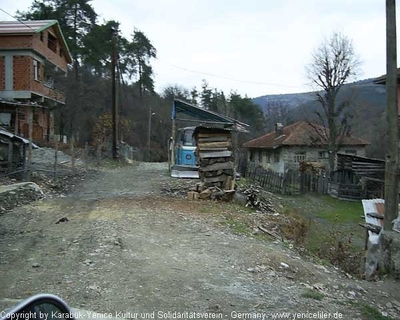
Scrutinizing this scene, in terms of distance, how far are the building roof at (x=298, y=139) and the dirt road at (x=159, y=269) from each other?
91.8ft

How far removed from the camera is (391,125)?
993 cm

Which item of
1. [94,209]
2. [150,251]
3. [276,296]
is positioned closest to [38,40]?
[94,209]

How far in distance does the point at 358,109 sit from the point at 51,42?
84.7 ft

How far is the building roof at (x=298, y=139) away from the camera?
3839cm

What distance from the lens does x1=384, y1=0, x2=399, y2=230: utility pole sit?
9750 mm

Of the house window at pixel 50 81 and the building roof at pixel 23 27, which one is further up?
the building roof at pixel 23 27

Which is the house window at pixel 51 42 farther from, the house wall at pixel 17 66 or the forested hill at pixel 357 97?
the forested hill at pixel 357 97

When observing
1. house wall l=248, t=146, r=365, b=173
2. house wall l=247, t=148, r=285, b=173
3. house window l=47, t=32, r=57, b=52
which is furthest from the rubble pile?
house wall l=247, t=148, r=285, b=173

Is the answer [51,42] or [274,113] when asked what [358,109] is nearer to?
[51,42]

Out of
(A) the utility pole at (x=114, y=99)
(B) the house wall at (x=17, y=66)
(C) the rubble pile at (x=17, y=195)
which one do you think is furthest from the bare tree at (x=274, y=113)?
(C) the rubble pile at (x=17, y=195)

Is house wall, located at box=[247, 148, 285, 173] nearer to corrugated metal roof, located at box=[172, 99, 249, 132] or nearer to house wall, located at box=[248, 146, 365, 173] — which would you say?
house wall, located at box=[248, 146, 365, 173]

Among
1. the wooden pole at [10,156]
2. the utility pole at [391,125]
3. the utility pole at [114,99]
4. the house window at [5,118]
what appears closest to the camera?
the utility pole at [391,125]

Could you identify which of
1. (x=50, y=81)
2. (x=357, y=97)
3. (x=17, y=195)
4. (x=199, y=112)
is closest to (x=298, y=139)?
(x=357, y=97)

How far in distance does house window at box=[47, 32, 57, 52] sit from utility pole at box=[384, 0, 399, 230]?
28746mm
